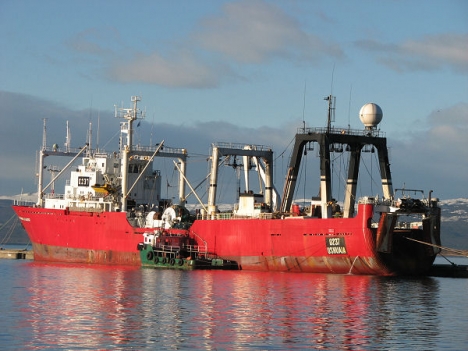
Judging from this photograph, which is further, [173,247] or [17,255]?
[17,255]

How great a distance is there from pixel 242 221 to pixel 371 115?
1061 centimetres

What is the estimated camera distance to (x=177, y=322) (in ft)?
112

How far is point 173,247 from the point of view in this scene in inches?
2438

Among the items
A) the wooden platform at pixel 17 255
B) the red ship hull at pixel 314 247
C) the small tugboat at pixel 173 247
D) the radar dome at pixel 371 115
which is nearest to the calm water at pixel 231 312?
the red ship hull at pixel 314 247

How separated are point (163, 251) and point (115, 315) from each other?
84.0 ft

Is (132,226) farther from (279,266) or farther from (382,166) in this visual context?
(382,166)

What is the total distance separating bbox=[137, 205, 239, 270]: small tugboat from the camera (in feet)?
196

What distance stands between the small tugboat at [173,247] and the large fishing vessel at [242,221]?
2.8 inches

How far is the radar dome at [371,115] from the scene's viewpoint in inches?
2347

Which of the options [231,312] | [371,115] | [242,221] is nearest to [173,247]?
[242,221]

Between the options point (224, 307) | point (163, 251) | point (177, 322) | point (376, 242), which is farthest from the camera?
point (163, 251)

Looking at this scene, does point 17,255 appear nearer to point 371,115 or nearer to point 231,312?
point 371,115

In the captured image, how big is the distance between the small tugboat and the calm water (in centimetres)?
518

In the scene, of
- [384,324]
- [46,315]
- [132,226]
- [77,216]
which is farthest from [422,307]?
[77,216]
